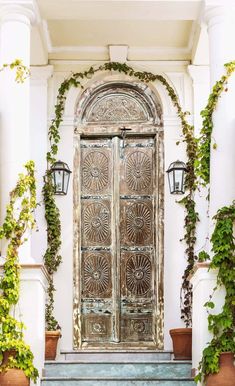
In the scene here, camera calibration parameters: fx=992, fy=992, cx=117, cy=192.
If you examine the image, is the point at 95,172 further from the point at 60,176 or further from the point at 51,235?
the point at 51,235

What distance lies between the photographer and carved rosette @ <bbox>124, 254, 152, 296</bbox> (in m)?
12.6

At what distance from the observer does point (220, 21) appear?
34.9 ft

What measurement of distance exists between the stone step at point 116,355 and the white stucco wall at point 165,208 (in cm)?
26

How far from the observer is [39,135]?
12.7 meters

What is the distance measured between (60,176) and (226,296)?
3.42 m

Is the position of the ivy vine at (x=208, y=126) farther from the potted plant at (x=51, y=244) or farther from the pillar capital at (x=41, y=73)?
the pillar capital at (x=41, y=73)

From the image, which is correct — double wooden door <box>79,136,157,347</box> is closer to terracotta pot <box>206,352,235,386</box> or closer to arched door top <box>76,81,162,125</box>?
arched door top <box>76,81,162,125</box>

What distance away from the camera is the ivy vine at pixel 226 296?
9.58 metres

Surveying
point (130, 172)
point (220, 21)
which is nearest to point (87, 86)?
point (130, 172)

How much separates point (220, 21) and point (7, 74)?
2347 mm

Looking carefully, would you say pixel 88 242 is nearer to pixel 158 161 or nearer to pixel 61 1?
pixel 158 161

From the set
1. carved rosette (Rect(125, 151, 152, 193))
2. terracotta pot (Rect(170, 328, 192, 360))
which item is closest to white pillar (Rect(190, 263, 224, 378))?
terracotta pot (Rect(170, 328, 192, 360))

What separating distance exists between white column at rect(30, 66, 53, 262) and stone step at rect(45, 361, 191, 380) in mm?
2067

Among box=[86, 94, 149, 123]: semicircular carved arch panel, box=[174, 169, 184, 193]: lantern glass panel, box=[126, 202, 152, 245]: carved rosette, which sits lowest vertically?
box=[126, 202, 152, 245]: carved rosette
